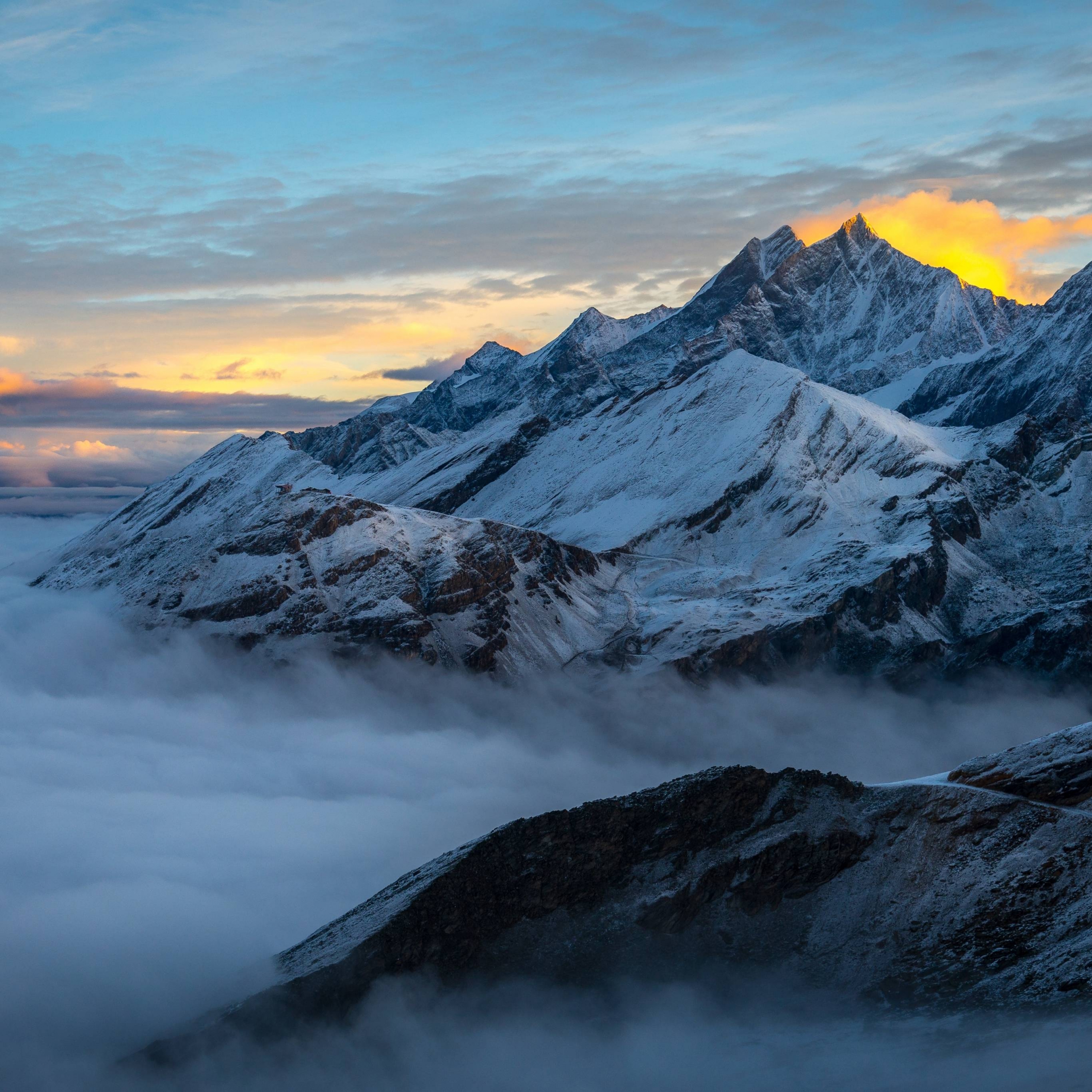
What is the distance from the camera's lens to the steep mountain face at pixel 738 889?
137750 millimetres

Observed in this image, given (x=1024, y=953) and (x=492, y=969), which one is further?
(x=492, y=969)

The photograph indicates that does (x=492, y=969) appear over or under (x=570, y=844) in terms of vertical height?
under

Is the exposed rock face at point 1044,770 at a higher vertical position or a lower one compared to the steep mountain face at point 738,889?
higher

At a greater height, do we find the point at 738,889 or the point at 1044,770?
the point at 1044,770

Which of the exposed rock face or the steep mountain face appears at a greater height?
the exposed rock face

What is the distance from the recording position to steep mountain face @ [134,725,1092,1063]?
13775 centimetres

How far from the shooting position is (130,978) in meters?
190

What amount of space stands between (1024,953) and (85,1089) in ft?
337

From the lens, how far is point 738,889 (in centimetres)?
15125

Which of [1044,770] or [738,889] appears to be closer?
[1044,770]

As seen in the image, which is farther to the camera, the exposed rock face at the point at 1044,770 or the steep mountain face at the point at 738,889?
the exposed rock face at the point at 1044,770

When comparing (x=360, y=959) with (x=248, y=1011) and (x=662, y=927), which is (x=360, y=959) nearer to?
(x=248, y=1011)

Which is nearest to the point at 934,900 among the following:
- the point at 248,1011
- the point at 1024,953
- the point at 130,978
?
the point at 1024,953

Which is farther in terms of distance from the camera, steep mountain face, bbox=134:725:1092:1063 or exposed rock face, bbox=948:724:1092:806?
exposed rock face, bbox=948:724:1092:806
